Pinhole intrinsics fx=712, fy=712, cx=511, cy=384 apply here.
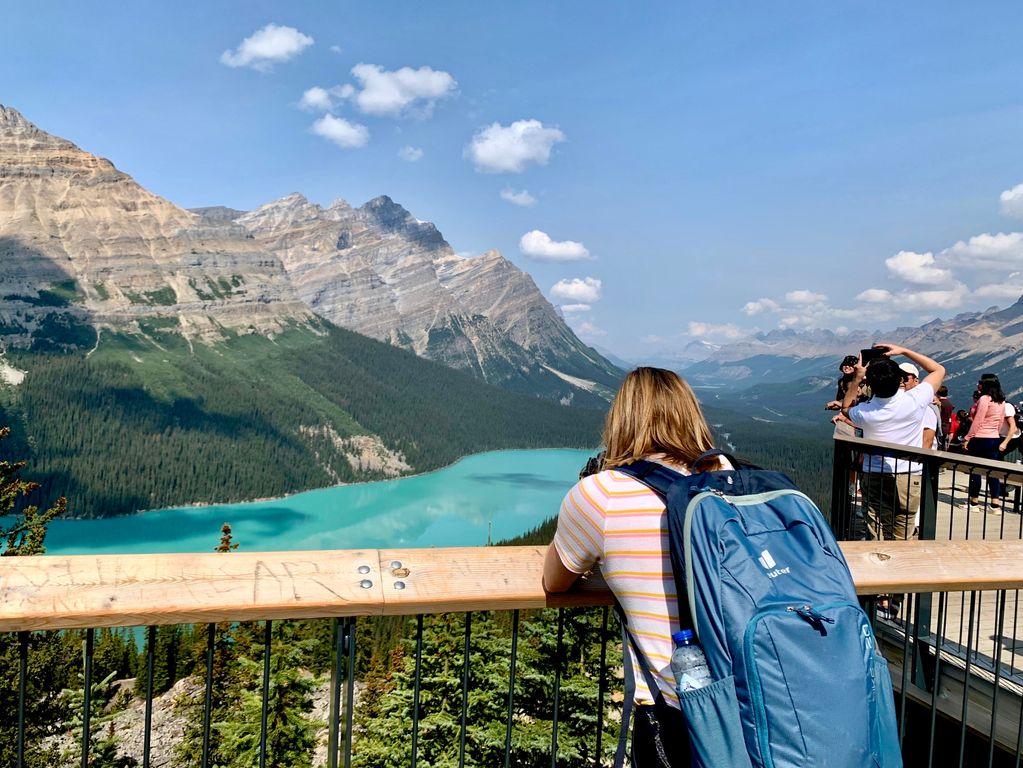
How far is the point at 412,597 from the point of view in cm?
224

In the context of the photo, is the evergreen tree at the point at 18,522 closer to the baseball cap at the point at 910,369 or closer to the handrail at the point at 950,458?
the handrail at the point at 950,458

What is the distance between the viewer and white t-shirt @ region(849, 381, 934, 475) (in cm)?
662

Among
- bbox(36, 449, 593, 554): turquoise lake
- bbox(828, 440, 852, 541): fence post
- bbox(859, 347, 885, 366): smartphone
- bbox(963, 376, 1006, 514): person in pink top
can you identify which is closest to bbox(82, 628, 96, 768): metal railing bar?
bbox(828, 440, 852, 541): fence post

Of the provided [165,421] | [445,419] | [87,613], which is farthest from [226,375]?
[87,613]

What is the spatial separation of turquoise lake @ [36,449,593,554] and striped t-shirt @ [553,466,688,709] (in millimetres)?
89676

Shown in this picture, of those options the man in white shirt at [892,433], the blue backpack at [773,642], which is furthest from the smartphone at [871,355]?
the blue backpack at [773,642]

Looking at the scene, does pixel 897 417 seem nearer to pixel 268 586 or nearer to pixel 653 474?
pixel 653 474

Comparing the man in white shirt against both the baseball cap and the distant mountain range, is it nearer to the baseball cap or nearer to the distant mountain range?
the baseball cap

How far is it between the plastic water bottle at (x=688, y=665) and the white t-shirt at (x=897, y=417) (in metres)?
5.52

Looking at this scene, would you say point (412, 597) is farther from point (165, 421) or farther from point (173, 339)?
point (173, 339)

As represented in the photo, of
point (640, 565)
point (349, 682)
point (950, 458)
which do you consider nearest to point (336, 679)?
point (349, 682)

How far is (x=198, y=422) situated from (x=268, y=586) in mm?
164774

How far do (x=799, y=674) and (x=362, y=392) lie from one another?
191555 millimetres

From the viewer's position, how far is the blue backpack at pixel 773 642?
1718 millimetres
